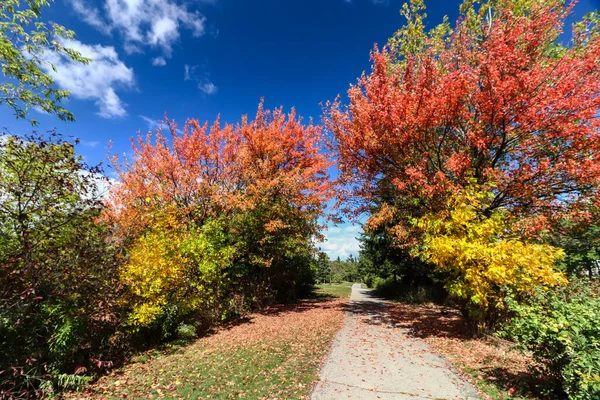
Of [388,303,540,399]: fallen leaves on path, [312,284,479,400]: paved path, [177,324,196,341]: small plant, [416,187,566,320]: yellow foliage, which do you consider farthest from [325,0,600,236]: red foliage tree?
[177,324,196,341]: small plant

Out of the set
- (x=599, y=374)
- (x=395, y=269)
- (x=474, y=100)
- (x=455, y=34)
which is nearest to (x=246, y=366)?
(x=599, y=374)

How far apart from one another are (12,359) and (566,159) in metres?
14.0

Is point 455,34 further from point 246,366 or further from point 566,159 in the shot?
point 246,366

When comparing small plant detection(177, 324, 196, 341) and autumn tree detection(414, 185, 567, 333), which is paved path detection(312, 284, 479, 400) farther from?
small plant detection(177, 324, 196, 341)

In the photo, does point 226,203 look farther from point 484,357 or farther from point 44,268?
point 484,357

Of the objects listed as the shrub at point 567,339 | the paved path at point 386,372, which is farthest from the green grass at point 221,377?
the shrub at point 567,339

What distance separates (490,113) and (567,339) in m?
6.83

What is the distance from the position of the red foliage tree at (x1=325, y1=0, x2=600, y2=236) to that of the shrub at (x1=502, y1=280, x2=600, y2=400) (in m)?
3.92

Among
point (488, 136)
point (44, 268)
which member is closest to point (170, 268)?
point (44, 268)

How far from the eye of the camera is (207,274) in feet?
31.3

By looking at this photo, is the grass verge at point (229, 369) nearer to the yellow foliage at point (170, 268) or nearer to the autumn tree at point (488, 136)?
the yellow foliage at point (170, 268)

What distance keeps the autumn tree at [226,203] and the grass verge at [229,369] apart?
1.80 meters

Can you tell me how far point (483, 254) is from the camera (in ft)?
22.1

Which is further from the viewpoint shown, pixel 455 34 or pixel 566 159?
pixel 455 34
